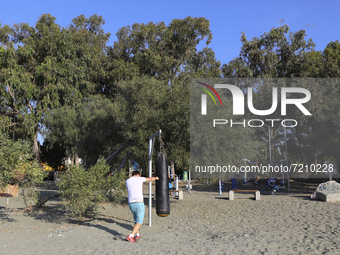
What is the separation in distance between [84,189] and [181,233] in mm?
3424

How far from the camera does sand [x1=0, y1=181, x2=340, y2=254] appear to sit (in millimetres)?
7348

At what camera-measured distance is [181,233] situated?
9.59 metres

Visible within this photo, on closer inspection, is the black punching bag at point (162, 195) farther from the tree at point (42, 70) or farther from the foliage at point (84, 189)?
the tree at point (42, 70)

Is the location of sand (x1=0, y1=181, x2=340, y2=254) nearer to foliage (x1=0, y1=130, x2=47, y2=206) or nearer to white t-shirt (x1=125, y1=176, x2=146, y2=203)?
white t-shirt (x1=125, y1=176, x2=146, y2=203)

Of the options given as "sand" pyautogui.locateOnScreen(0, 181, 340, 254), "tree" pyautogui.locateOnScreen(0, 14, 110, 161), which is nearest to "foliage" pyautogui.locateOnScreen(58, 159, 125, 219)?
"sand" pyautogui.locateOnScreen(0, 181, 340, 254)

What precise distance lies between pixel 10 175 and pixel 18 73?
73.4 feet

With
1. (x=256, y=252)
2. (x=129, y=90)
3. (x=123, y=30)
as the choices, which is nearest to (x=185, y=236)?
(x=256, y=252)

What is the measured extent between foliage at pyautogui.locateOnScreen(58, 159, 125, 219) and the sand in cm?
70

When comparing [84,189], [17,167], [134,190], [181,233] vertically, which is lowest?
[181,233]

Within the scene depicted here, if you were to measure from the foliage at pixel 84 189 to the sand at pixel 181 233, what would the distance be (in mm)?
696

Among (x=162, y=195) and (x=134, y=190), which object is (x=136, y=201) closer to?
(x=134, y=190)

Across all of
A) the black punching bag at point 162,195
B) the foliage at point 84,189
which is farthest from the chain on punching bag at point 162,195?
the foliage at point 84,189

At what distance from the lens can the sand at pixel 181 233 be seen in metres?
7.35

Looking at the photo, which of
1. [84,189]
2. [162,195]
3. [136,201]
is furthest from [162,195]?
[84,189]
